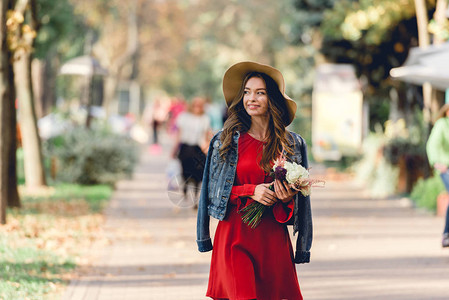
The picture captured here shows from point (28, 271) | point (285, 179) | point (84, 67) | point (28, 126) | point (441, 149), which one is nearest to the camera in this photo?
point (285, 179)

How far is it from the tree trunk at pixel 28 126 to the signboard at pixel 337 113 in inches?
356

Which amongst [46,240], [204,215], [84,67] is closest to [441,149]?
[46,240]

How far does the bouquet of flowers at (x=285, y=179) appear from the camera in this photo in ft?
16.2

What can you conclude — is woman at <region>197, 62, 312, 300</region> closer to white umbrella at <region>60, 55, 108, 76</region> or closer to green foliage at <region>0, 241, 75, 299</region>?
green foliage at <region>0, 241, 75, 299</region>

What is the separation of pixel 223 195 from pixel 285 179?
40 centimetres

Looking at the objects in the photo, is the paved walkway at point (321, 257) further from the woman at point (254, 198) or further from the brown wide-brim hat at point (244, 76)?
the brown wide-brim hat at point (244, 76)

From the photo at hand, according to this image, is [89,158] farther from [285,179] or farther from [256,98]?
[285,179]

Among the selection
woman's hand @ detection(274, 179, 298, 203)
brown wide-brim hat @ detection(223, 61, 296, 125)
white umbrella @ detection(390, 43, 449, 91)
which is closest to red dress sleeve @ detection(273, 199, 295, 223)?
woman's hand @ detection(274, 179, 298, 203)

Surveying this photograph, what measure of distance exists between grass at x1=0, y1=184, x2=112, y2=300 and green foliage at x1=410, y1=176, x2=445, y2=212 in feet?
18.1

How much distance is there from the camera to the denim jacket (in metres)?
5.15

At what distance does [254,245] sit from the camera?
5105mm

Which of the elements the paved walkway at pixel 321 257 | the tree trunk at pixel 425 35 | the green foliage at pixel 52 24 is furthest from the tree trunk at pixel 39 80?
the tree trunk at pixel 425 35

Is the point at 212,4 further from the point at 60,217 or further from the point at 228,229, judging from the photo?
the point at 228,229

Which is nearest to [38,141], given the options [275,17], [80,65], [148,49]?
[80,65]
